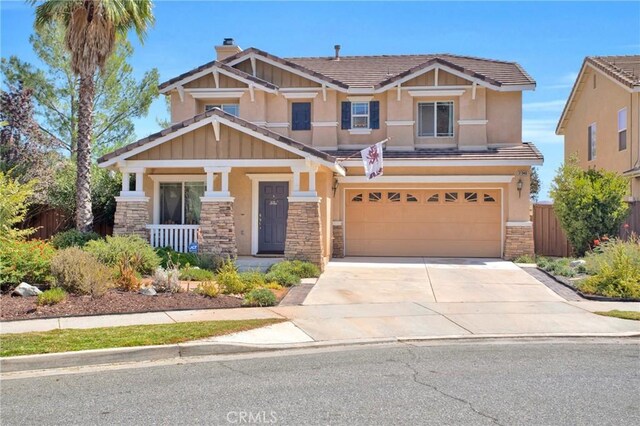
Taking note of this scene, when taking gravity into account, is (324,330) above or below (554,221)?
below

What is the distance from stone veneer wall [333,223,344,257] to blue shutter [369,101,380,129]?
381 centimetres

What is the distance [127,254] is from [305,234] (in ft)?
14.9

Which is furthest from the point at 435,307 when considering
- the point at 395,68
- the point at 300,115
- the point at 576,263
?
the point at 395,68

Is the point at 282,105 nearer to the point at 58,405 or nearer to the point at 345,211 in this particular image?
the point at 345,211

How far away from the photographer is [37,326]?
9.16m

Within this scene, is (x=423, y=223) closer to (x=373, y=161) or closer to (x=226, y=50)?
(x=373, y=161)

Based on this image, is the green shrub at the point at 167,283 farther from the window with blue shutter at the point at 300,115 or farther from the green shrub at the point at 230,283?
the window with blue shutter at the point at 300,115

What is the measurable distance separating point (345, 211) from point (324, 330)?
34.5ft

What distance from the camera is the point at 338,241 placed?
19078 millimetres

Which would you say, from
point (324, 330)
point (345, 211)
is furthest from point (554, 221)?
point (324, 330)

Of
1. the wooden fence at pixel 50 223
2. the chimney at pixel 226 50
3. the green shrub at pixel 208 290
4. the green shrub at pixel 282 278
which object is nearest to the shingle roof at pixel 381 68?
the chimney at pixel 226 50

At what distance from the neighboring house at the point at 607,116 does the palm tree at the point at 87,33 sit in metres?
16.5

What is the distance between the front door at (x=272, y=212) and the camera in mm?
18188

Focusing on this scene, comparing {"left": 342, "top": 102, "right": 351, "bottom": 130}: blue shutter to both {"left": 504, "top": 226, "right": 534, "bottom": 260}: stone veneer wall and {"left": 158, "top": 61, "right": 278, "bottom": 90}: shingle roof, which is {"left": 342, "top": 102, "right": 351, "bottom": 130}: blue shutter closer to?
{"left": 158, "top": 61, "right": 278, "bottom": 90}: shingle roof
